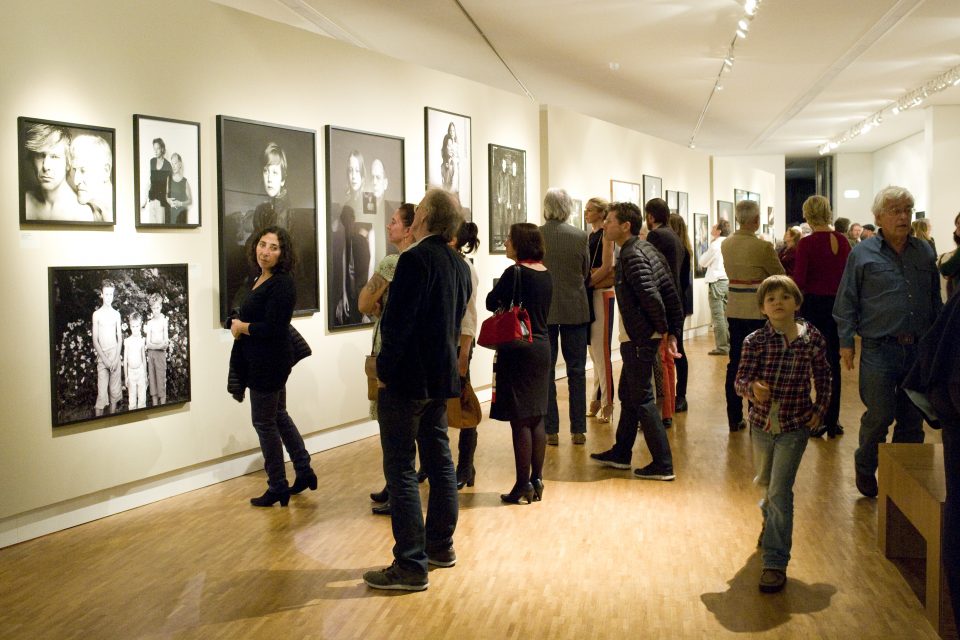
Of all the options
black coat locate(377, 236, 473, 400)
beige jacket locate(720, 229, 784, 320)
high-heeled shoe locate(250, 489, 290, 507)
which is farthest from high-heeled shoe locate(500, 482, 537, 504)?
beige jacket locate(720, 229, 784, 320)

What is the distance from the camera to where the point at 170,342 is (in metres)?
6.14

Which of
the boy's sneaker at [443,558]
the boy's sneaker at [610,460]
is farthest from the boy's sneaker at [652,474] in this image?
the boy's sneaker at [443,558]

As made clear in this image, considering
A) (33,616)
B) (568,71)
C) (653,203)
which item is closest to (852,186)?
(568,71)

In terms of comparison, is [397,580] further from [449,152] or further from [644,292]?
[449,152]

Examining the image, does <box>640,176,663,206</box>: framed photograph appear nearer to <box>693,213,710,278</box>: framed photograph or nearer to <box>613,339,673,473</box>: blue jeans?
<box>693,213,710,278</box>: framed photograph

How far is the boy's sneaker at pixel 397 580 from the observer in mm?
4434

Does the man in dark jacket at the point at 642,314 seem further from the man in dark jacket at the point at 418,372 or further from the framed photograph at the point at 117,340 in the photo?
the framed photograph at the point at 117,340

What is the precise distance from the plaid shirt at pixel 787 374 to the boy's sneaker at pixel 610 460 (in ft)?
7.54

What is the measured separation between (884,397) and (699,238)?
13.6 metres

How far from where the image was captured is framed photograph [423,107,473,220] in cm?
887

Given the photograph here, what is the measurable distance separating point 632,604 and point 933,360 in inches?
70.1

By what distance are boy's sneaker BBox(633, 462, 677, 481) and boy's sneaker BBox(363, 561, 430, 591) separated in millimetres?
2468

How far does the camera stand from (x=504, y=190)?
1041cm

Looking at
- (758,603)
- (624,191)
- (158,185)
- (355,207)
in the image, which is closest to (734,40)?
(624,191)
